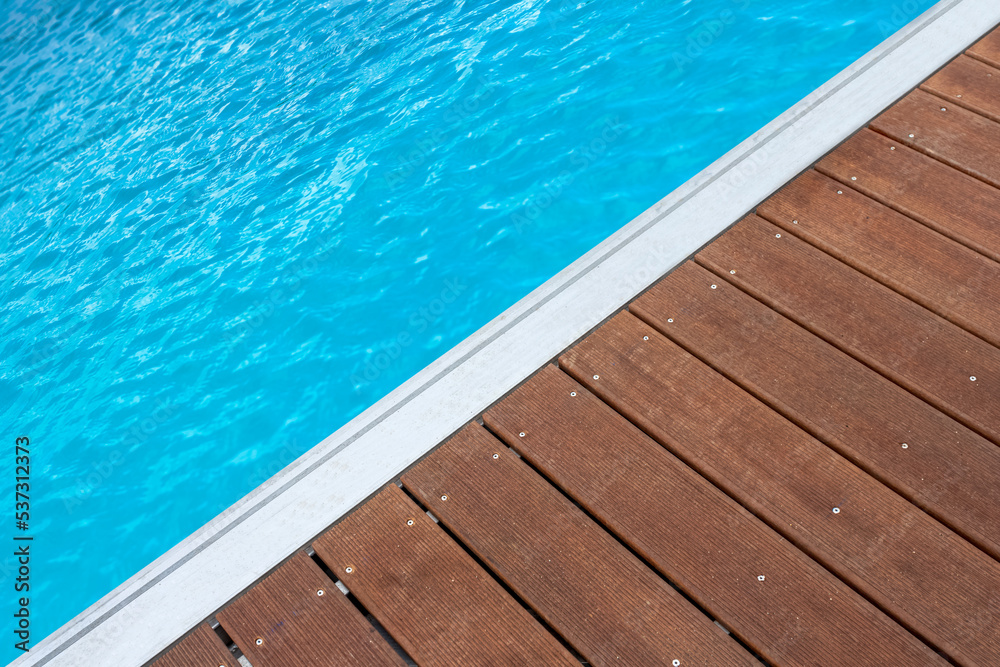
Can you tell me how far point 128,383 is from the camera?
3.44m

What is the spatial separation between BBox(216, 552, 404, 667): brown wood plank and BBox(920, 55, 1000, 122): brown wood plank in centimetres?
244

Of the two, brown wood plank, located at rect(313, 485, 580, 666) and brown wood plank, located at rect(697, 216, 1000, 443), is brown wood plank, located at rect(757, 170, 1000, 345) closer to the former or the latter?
brown wood plank, located at rect(697, 216, 1000, 443)

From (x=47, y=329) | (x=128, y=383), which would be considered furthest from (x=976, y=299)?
(x=47, y=329)

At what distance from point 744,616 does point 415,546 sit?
0.74 m

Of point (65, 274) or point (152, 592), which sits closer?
point (152, 592)

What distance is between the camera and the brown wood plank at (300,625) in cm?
171

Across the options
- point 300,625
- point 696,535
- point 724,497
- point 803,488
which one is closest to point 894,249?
point 803,488

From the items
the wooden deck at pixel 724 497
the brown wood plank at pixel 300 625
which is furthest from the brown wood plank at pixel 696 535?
the brown wood plank at pixel 300 625

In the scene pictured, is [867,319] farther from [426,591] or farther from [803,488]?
[426,591]

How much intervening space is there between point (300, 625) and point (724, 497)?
999 mm

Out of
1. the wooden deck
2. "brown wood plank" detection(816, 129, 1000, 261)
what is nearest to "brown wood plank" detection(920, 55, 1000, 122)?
"brown wood plank" detection(816, 129, 1000, 261)

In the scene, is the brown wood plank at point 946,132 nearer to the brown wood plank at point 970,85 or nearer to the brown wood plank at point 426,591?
the brown wood plank at point 970,85

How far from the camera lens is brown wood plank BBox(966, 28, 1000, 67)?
8.97 ft

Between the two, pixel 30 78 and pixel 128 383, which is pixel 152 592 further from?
pixel 30 78
